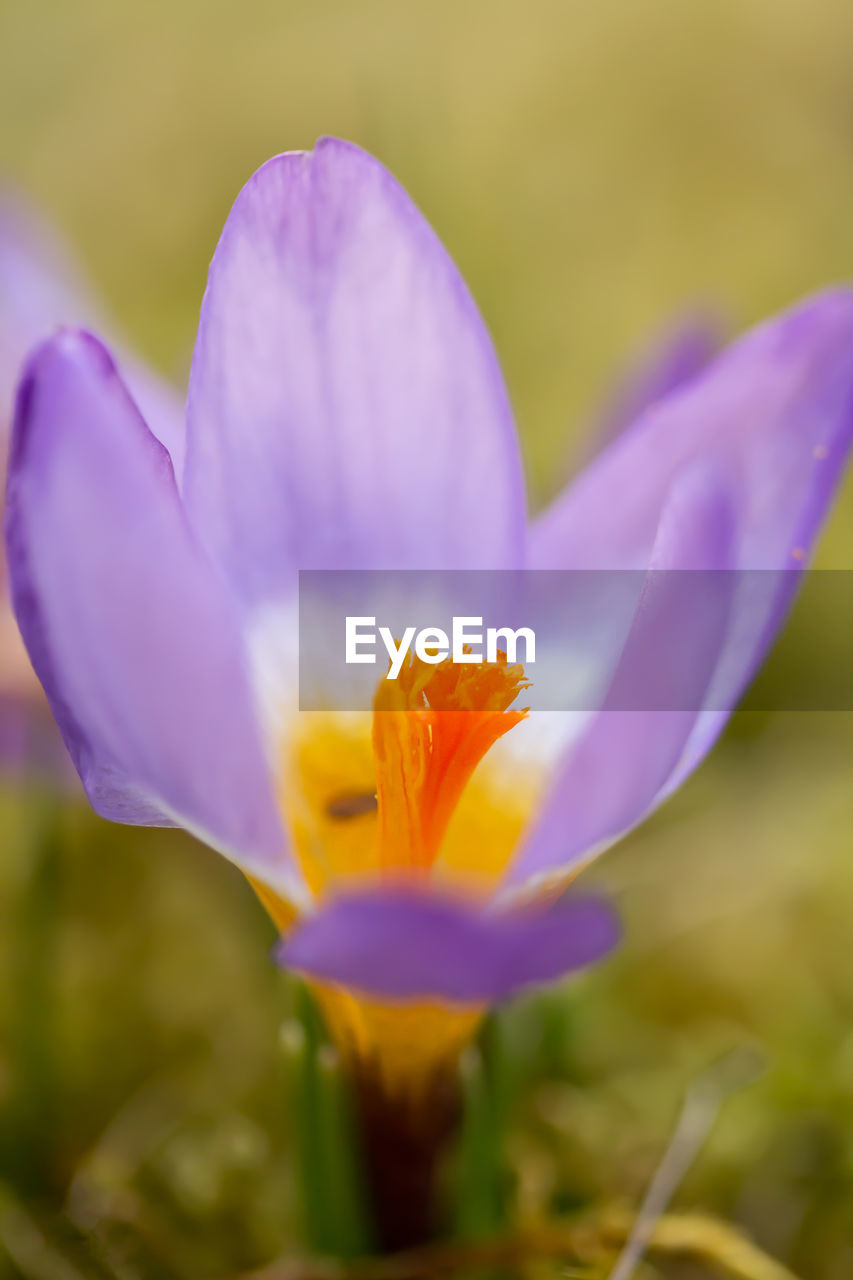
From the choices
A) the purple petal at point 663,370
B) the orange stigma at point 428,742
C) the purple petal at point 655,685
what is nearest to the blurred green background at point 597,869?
the purple petal at point 663,370

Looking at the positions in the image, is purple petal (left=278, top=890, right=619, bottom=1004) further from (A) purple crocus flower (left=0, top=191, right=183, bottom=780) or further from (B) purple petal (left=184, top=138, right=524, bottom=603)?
(A) purple crocus flower (left=0, top=191, right=183, bottom=780)

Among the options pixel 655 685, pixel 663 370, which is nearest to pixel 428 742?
pixel 655 685

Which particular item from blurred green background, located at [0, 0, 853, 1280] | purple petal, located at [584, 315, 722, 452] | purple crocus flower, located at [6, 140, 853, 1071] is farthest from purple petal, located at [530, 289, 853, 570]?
blurred green background, located at [0, 0, 853, 1280]

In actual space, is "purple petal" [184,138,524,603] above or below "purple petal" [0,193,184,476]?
below

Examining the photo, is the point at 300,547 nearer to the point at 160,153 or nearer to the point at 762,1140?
the point at 762,1140

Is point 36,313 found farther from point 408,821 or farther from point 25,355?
point 408,821

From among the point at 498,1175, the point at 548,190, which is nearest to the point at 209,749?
the point at 498,1175
